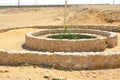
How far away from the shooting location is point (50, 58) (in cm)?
912

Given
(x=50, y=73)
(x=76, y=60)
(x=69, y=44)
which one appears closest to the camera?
(x=50, y=73)

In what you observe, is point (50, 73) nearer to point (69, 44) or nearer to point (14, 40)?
point (69, 44)

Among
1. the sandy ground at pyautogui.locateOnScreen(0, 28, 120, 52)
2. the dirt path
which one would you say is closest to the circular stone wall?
the sandy ground at pyautogui.locateOnScreen(0, 28, 120, 52)

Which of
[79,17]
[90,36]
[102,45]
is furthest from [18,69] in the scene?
[79,17]

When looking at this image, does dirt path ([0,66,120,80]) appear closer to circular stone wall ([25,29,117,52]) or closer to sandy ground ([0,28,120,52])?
circular stone wall ([25,29,117,52])

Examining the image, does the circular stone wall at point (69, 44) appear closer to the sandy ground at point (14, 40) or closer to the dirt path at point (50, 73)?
the sandy ground at point (14, 40)

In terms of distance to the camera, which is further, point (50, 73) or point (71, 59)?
point (71, 59)

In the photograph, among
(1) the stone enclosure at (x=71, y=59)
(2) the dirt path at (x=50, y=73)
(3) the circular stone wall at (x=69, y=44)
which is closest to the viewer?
(2) the dirt path at (x=50, y=73)

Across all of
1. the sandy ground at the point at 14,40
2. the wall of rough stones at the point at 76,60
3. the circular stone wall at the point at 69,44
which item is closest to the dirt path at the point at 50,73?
the wall of rough stones at the point at 76,60

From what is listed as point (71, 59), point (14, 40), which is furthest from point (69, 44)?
point (14, 40)

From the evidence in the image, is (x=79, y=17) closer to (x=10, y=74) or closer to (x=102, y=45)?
(x=102, y=45)

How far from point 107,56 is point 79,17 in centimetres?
1684

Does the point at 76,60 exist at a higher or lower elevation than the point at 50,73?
higher

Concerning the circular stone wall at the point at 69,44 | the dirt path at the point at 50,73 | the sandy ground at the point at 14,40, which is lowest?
the sandy ground at the point at 14,40
